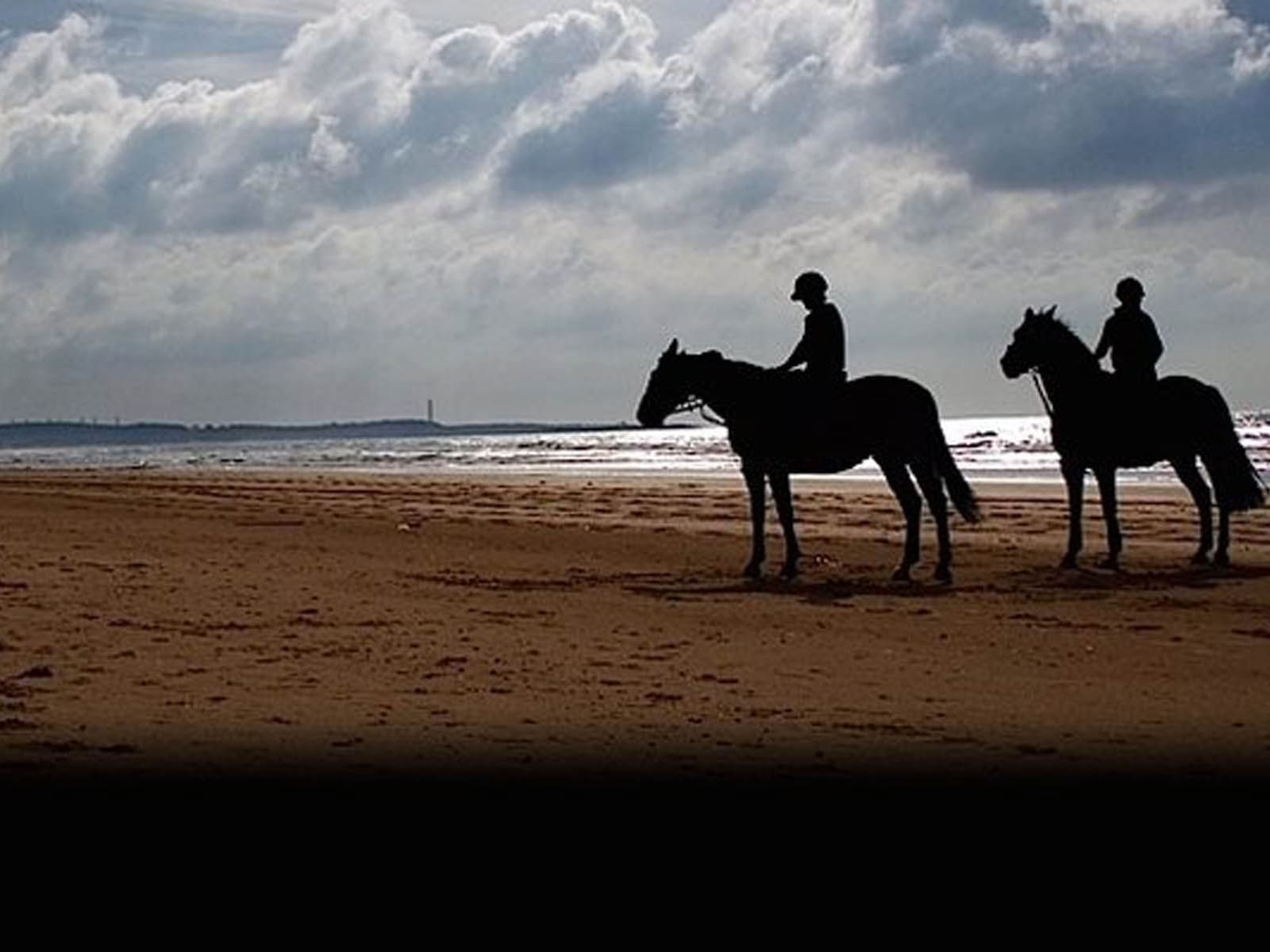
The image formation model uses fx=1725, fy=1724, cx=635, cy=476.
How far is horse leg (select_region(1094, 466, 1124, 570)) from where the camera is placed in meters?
15.9

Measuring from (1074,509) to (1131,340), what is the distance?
1.76 metres

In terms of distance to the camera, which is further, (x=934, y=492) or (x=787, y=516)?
(x=934, y=492)

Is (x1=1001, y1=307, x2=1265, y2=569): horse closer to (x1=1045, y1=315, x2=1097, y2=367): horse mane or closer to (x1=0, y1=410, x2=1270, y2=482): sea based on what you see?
(x1=1045, y1=315, x2=1097, y2=367): horse mane

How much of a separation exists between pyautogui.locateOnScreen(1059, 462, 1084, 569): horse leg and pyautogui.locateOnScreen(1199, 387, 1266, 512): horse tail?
128cm

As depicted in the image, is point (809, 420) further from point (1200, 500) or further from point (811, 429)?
point (1200, 500)

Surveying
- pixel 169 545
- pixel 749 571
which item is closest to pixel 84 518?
pixel 169 545

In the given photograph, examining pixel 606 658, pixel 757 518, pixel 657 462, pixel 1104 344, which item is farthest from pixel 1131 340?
pixel 657 462

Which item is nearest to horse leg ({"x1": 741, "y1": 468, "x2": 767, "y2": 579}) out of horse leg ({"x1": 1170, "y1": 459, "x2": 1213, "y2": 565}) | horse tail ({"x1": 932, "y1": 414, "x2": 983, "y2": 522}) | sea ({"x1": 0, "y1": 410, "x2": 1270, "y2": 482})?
horse tail ({"x1": 932, "y1": 414, "x2": 983, "y2": 522})

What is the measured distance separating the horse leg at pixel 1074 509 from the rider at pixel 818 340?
2552 mm

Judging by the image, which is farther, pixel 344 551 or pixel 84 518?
pixel 84 518

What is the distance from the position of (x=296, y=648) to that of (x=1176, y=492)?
23.9 m

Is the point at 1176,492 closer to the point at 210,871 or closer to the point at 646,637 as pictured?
the point at 646,637

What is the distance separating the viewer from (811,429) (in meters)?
15.3

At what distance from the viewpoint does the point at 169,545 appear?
1664 centimetres
